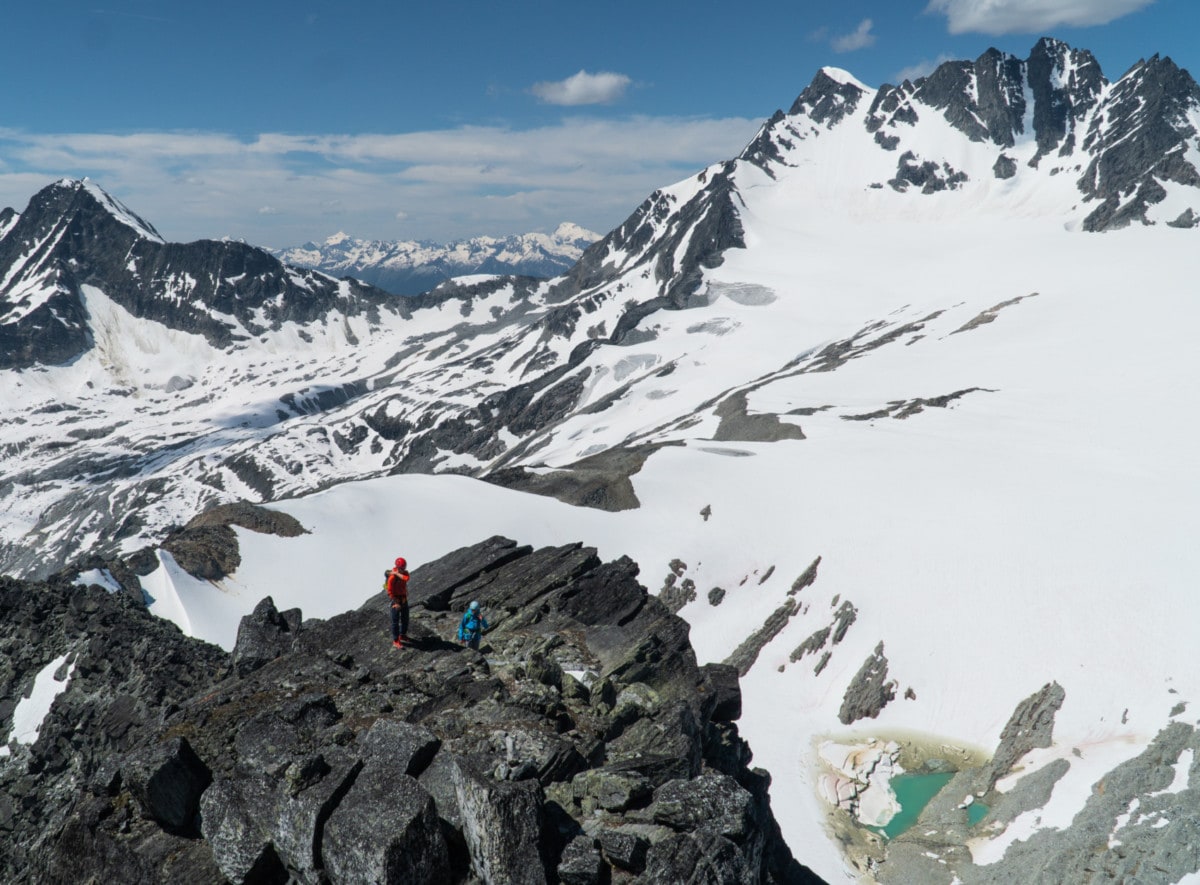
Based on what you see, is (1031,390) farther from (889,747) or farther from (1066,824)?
(1066,824)

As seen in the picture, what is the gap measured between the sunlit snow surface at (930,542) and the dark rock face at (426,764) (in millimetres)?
4880

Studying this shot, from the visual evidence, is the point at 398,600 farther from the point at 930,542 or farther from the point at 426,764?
the point at 930,542

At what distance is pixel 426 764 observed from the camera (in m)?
12.5

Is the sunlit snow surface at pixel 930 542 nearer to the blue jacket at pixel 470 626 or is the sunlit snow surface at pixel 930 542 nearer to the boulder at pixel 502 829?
the blue jacket at pixel 470 626

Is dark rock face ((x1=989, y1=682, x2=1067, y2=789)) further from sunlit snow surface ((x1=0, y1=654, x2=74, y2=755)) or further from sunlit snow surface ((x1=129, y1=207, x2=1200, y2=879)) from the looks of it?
sunlit snow surface ((x1=0, y1=654, x2=74, y2=755))

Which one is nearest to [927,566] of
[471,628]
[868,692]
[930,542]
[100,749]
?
[930,542]

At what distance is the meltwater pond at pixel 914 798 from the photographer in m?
33.8

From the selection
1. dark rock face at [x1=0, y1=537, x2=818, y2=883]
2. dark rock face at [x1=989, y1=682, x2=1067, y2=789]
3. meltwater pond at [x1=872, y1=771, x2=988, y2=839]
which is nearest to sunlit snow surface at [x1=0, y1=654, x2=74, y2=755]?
dark rock face at [x1=0, y1=537, x2=818, y2=883]

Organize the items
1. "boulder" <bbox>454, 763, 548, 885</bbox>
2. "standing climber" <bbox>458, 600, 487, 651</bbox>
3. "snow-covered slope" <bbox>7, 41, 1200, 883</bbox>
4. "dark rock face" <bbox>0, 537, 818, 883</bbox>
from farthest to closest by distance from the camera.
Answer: "snow-covered slope" <bbox>7, 41, 1200, 883</bbox>
"standing climber" <bbox>458, 600, 487, 651</bbox>
"dark rock face" <bbox>0, 537, 818, 883</bbox>
"boulder" <bbox>454, 763, 548, 885</bbox>

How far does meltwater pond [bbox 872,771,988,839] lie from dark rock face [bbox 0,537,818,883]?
1957cm

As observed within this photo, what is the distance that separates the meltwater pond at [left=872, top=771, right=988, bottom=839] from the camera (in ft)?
111

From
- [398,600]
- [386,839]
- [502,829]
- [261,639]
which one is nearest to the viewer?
[386,839]

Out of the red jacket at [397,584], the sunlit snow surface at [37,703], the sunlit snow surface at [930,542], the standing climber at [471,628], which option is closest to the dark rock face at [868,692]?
the sunlit snow surface at [930,542]

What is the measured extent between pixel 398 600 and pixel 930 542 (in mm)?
43492
